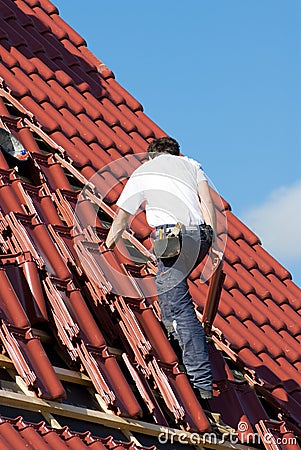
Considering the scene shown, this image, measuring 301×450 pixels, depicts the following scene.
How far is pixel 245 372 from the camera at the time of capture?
26.5 ft

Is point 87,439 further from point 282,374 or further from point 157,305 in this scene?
point 282,374

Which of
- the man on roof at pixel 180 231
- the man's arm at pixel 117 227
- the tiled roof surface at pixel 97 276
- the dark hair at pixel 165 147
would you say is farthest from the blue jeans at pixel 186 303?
the dark hair at pixel 165 147

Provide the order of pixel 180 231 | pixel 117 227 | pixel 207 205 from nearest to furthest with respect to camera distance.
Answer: pixel 180 231 → pixel 207 205 → pixel 117 227

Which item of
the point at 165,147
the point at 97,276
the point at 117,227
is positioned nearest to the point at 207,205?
the point at 165,147

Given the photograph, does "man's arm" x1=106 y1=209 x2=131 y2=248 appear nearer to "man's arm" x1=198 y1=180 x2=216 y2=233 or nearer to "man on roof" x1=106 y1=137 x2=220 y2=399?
"man on roof" x1=106 y1=137 x2=220 y2=399

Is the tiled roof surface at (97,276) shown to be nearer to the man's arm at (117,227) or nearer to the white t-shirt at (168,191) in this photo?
the man's arm at (117,227)

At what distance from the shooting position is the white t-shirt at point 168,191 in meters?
6.99

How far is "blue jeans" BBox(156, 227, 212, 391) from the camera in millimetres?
7008

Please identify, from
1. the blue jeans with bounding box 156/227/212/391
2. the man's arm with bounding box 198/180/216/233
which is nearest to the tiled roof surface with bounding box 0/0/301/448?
the blue jeans with bounding box 156/227/212/391

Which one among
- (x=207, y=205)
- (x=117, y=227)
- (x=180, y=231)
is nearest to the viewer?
(x=180, y=231)

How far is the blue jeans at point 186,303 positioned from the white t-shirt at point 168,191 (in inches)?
5.8

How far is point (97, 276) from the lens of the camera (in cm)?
730

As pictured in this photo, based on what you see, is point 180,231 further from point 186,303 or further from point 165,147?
point 165,147

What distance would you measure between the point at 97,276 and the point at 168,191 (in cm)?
73
